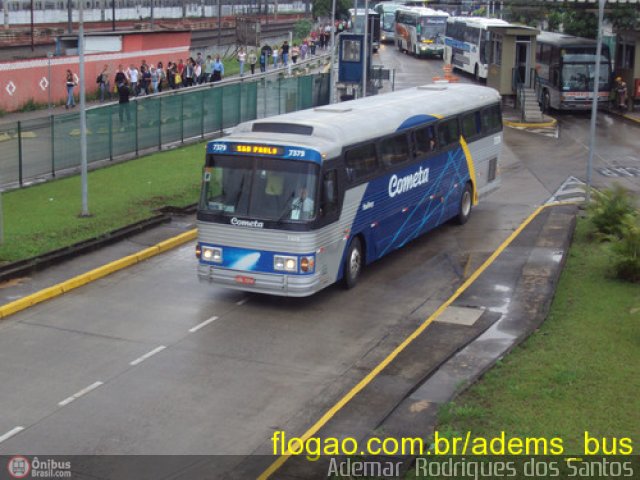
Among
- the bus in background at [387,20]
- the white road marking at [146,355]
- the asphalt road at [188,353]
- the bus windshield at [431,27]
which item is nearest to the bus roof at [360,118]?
the asphalt road at [188,353]

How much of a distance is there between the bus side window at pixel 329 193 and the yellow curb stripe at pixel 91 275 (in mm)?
4634

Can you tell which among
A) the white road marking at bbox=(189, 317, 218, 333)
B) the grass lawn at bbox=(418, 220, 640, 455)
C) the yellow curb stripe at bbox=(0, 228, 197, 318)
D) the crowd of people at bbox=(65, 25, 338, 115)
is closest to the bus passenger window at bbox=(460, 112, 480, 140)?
the yellow curb stripe at bbox=(0, 228, 197, 318)

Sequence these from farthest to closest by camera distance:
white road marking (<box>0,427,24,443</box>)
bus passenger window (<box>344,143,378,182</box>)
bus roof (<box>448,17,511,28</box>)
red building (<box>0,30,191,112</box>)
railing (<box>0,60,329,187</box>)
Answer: bus roof (<box>448,17,511,28</box>)
red building (<box>0,30,191,112</box>)
railing (<box>0,60,329,187</box>)
bus passenger window (<box>344,143,378,182</box>)
white road marking (<box>0,427,24,443</box>)

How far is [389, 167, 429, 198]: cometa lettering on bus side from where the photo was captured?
1983 centimetres

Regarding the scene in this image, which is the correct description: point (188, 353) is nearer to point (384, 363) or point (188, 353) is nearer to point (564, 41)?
point (384, 363)

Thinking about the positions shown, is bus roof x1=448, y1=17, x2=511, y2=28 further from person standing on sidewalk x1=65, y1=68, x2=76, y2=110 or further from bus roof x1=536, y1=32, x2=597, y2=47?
person standing on sidewalk x1=65, y1=68, x2=76, y2=110

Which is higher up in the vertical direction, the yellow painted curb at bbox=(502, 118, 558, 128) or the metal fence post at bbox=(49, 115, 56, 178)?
the metal fence post at bbox=(49, 115, 56, 178)

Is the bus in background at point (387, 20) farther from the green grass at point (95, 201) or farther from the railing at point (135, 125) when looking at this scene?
the green grass at point (95, 201)

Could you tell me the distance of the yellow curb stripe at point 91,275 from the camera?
16828 millimetres

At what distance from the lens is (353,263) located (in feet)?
60.6

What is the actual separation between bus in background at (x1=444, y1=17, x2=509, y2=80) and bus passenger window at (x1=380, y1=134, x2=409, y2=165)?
34.4 metres

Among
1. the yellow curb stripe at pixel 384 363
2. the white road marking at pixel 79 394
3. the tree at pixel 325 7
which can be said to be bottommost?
the white road marking at pixel 79 394

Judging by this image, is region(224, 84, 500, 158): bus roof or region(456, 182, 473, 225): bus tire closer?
region(224, 84, 500, 158): bus roof

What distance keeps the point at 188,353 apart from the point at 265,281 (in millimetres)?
2358
